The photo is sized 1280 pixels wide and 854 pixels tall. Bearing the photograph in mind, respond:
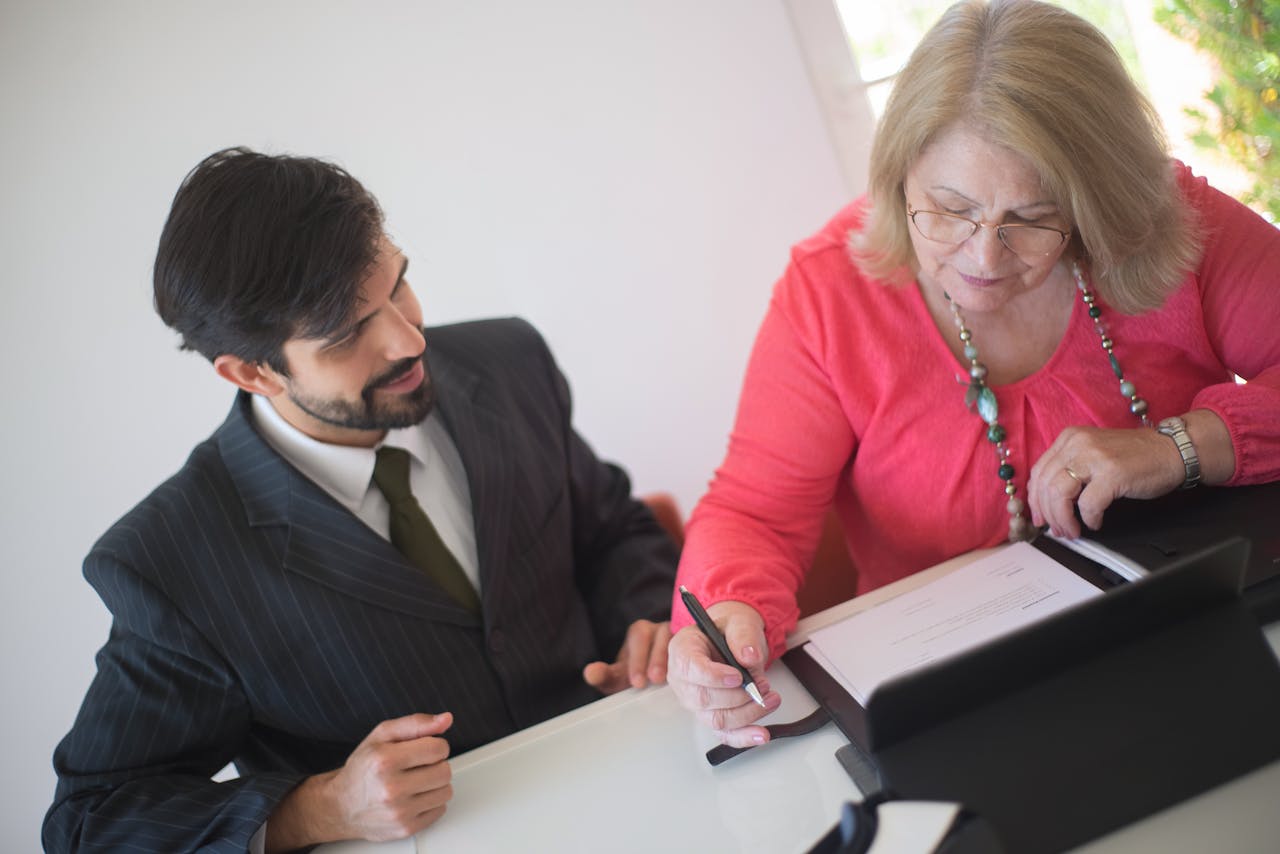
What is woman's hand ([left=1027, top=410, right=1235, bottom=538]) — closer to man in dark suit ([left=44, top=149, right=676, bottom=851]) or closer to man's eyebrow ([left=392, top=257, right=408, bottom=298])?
man in dark suit ([left=44, top=149, right=676, bottom=851])

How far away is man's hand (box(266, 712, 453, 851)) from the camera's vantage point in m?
1.07

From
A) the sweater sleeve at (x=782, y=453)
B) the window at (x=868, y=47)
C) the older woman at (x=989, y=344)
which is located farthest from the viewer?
the window at (x=868, y=47)

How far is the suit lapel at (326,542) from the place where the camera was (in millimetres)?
1311

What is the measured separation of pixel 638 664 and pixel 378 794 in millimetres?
370

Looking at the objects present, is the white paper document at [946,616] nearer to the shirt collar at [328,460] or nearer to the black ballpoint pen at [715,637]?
the black ballpoint pen at [715,637]

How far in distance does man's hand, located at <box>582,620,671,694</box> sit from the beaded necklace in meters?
0.49

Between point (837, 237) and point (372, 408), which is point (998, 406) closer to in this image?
point (837, 237)

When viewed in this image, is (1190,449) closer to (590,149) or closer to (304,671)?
(304,671)

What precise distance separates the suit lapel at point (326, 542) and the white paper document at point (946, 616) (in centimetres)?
56

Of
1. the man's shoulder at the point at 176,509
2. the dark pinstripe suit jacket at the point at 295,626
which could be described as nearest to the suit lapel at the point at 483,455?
the dark pinstripe suit jacket at the point at 295,626

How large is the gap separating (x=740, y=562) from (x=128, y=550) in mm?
791

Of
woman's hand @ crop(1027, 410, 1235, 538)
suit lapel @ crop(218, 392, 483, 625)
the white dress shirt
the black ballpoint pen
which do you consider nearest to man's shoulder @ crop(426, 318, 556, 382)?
the white dress shirt

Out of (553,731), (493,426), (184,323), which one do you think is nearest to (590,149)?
(493,426)

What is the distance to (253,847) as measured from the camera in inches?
44.2
